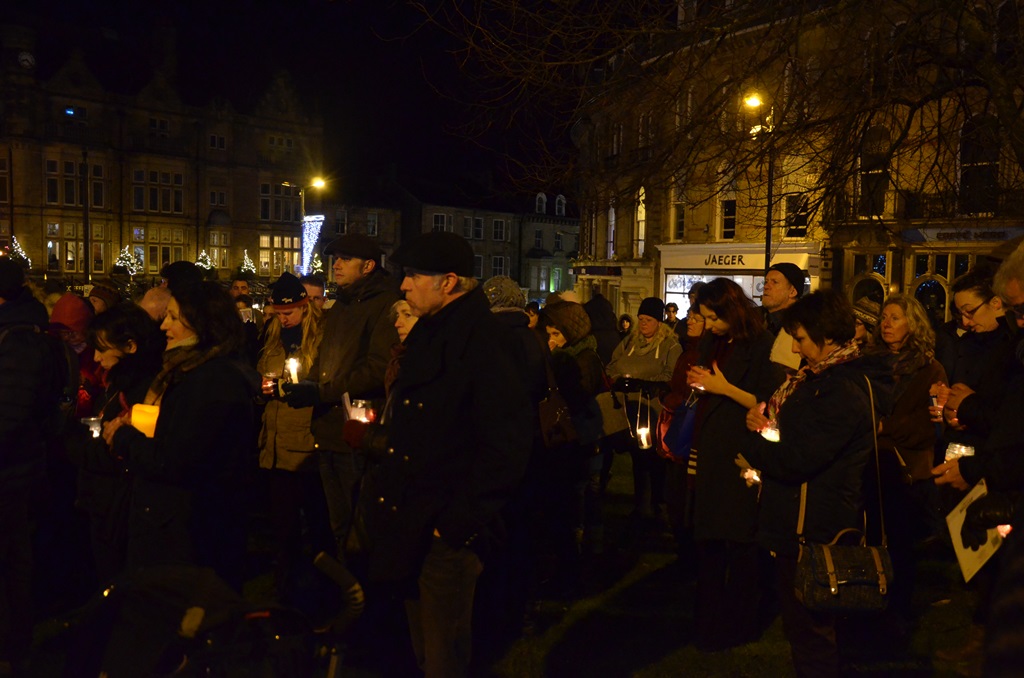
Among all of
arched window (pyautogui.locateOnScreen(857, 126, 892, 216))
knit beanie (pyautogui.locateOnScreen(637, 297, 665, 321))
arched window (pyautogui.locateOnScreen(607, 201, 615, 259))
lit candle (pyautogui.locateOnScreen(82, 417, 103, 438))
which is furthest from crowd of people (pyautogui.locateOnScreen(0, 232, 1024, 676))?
arched window (pyautogui.locateOnScreen(607, 201, 615, 259))

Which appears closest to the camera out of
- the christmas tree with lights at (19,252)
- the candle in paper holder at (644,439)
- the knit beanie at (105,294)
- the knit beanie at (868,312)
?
the knit beanie at (868,312)

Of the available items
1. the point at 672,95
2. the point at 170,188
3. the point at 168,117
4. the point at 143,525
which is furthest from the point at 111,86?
the point at 143,525

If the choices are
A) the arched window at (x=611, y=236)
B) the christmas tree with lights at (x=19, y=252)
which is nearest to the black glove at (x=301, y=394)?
the arched window at (x=611, y=236)

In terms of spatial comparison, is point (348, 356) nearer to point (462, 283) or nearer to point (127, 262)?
point (462, 283)

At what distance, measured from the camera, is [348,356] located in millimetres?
5707

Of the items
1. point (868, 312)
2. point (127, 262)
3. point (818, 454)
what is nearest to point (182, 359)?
point (818, 454)

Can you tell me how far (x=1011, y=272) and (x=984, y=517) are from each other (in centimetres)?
110

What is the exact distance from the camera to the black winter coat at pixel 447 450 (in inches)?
135

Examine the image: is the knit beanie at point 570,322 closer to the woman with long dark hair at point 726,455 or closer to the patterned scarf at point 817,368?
the woman with long dark hair at point 726,455

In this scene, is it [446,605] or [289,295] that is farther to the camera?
[289,295]

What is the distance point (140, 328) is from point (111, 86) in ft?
188

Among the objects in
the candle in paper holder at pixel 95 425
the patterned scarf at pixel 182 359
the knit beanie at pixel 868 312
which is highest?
the knit beanie at pixel 868 312

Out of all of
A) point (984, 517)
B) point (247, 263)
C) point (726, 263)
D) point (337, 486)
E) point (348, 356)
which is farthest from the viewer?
point (247, 263)

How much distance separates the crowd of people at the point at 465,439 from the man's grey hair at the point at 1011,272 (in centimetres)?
1
